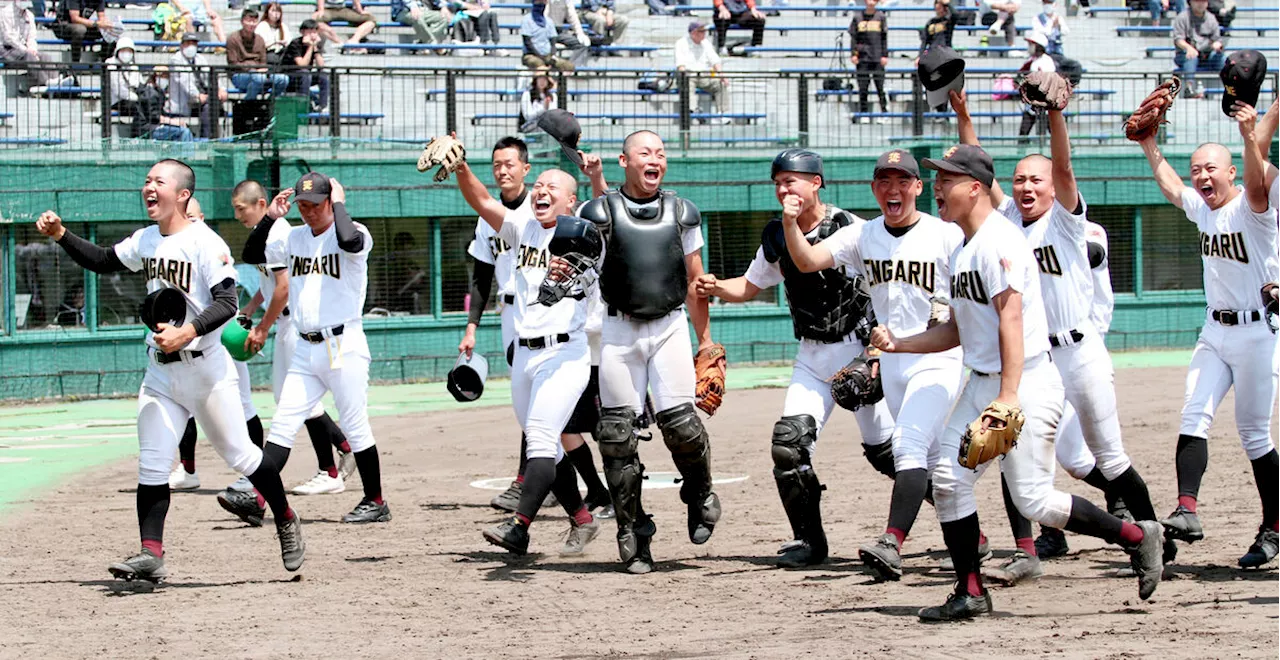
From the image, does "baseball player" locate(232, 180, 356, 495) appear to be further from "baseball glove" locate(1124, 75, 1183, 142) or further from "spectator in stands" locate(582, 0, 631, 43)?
"spectator in stands" locate(582, 0, 631, 43)

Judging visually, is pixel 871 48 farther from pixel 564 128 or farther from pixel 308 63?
pixel 564 128

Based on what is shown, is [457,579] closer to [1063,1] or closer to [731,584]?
[731,584]

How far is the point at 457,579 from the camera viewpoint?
328 inches

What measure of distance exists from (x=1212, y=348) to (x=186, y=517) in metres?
6.65

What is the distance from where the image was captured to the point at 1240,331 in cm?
835

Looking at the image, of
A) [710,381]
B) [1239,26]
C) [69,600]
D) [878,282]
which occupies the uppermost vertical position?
[1239,26]

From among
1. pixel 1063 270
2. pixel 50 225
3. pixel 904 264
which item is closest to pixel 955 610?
pixel 904 264

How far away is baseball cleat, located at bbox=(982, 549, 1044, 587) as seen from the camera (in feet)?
25.6

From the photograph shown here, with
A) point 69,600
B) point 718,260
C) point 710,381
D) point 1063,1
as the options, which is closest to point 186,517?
point 69,600

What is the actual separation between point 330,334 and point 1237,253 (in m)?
5.52

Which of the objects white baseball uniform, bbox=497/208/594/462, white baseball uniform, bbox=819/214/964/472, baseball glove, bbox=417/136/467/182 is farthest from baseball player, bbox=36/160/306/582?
white baseball uniform, bbox=819/214/964/472

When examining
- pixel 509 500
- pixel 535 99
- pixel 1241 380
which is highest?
pixel 535 99

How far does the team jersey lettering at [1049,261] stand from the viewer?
8.07 meters

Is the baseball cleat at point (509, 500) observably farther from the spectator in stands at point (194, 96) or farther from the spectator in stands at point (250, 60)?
the spectator in stands at point (250, 60)
